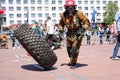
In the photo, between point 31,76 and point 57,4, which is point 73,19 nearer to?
point 31,76

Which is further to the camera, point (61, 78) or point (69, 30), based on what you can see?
point (69, 30)

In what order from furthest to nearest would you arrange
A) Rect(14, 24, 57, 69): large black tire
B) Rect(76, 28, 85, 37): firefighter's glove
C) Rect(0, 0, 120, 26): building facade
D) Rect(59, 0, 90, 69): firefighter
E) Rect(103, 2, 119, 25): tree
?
Rect(103, 2, 119, 25): tree
Rect(0, 0, 120, 26): building facade
Rect(76, 28, 85, 37): firefighter's glove
Rect(59, 0, 90, 69): firefighter
Rect(14, 24, 57, 69): large black tire

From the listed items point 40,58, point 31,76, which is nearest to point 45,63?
point 40,58

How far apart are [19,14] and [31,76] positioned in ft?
371

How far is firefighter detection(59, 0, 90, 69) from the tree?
112 meters

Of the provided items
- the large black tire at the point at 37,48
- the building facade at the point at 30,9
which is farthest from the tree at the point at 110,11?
the large black tire at the point at 37,48

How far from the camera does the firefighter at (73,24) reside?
10.9 meters

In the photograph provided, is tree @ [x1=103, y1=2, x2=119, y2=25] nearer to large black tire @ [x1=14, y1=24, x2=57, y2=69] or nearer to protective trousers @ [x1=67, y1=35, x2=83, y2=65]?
protective trousers @ [x1=67, y1=35, x2=83, y2=65]

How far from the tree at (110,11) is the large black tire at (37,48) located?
112m

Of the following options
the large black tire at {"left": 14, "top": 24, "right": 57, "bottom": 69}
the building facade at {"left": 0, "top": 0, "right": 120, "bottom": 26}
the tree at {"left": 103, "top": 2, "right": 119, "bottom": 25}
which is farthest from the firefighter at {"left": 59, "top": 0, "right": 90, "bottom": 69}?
the tree at {"left": 103, "top": 2, "right": 119, "bottom": 25}

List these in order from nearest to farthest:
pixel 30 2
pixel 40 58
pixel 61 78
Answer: pixel 61 78
pixel 40 58
pixel 30 2

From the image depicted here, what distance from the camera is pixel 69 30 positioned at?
36.6ft

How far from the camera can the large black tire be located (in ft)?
34.4

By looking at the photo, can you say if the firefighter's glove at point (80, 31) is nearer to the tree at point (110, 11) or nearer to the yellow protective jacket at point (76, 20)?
the yellow protective jacket at point (76, 20)
